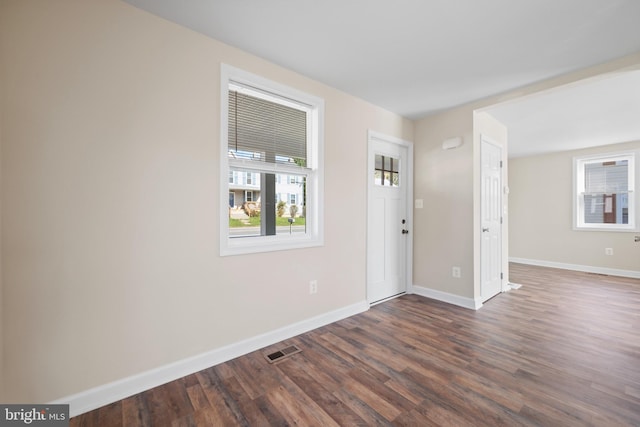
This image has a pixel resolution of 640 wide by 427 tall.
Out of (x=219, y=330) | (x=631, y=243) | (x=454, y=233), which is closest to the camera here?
(x=219, y=330)

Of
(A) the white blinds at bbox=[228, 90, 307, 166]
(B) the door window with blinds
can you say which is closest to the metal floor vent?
(B) the door window with blinds

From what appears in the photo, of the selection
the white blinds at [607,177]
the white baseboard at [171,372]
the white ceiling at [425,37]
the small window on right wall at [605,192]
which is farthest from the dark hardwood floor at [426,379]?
the white blinds at [607,177]

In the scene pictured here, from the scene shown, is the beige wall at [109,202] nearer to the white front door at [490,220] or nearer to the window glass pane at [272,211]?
the window glass pane at [272,211]

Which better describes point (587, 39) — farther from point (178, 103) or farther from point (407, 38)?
point (178, 103)

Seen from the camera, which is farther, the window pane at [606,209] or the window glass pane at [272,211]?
the window pane at [606,209]

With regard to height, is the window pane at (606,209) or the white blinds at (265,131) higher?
the white blinds at (265,131)

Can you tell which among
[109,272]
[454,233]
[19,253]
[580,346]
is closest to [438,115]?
[454,233]

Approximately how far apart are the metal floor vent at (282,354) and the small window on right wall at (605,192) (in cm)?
628

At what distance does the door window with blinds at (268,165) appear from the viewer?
7.40ft

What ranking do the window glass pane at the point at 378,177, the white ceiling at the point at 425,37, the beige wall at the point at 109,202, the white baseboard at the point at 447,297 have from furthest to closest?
1. the window glass pane at the point at 378,177
2. the white baseboard at the point at 447,297
3. the white ceiling at the point at 425,37
4. the beige wall at the point at 109,202

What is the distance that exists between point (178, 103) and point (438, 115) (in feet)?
10.5

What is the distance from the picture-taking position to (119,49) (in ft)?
5.62

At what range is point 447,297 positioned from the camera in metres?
3.52

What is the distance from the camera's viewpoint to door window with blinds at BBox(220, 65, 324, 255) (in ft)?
7.40
